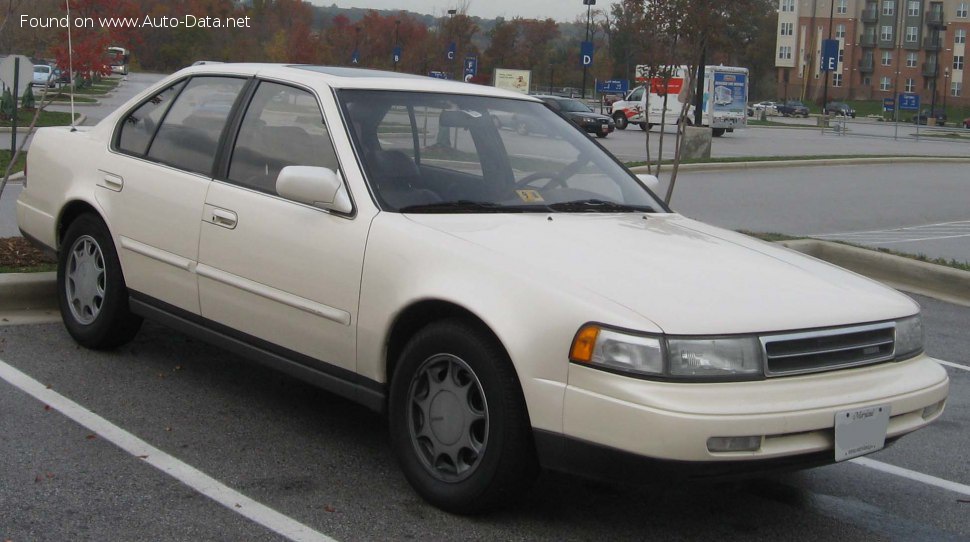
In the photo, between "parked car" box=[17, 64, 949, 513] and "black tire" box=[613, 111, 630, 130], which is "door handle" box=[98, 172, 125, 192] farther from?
"black tire" box=[613, 111, 630, 130]

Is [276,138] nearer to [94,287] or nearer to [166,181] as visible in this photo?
[166,181]

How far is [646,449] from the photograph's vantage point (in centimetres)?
359

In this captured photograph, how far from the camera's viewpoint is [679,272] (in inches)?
162

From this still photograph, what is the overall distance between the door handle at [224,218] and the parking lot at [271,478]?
0.91 metres

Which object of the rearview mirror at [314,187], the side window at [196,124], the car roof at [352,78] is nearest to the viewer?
the rearview mirror at [314,187]

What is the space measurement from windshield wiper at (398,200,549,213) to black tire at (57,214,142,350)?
6.73 feet

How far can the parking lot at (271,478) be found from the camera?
13.4 feet

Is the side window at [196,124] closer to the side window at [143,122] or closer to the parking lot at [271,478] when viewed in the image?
the side window at [143,122]

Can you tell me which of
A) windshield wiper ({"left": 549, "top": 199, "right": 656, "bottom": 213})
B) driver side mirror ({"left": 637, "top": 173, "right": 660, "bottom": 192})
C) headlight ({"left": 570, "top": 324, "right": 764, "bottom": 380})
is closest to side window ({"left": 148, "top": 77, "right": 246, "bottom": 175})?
windshield wiper ({"left": 549, "top": 199, "right": 656, "bottom": 213})

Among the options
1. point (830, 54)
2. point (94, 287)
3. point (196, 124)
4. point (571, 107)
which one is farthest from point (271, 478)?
point (830, 54)

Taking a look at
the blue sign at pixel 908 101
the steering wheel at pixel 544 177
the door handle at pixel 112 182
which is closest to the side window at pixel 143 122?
the door handle at pixel 112 182

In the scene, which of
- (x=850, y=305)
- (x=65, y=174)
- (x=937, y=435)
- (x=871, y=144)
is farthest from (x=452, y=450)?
(x=871, y=144)

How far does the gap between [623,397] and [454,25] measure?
55449 millimetres

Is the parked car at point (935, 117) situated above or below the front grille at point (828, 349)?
below
